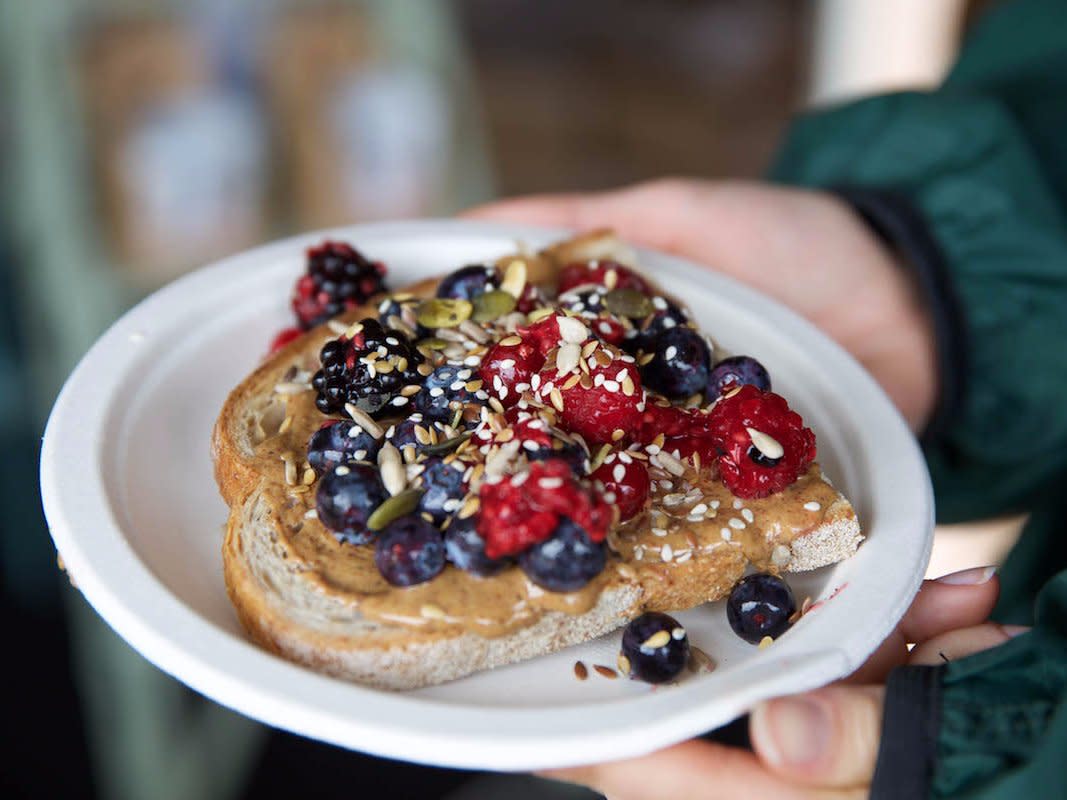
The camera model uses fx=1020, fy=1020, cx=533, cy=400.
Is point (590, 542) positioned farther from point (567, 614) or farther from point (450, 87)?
point (450, 87)

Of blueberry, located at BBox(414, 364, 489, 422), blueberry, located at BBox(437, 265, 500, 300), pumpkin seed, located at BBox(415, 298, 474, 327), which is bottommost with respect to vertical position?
blueberry, located at BBox(414, 364, 489, 422)

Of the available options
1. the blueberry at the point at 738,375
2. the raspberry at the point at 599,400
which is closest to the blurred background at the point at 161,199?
the blueberry at the point at 738,375

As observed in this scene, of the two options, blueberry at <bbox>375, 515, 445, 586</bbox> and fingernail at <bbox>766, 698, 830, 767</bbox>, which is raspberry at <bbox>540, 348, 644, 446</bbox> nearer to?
blueberry at <bbox>375, 515, 445, 586</bbox>

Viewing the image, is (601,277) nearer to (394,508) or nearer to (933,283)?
(394,508)

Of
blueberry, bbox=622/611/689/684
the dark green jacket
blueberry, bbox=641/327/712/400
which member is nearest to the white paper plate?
blueberry, bbox=622/611/689/684

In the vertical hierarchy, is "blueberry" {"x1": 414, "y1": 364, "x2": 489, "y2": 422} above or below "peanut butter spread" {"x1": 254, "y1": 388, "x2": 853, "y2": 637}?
above
